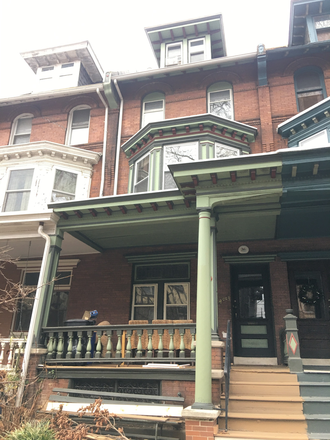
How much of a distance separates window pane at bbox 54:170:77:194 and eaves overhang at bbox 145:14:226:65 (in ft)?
22.8

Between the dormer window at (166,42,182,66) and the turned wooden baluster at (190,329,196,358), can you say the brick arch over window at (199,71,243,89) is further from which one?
the turned wooden baluster at (190,329,196,358)

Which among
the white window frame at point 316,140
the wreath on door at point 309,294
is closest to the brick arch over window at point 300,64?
the white window frame at point 316,140

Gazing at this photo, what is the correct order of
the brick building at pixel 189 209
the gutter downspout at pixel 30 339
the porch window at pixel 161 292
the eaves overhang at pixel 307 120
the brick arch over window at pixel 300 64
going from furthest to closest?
the brick arch over window at pixel 300 64
the porch window at pixel 161 292
the eaves overhang at pixel 307 120
the gutter downspout at pixel 30 339
the brick building at pixel 189 209

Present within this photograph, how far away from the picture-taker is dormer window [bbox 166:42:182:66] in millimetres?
14291

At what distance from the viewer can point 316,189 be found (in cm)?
699

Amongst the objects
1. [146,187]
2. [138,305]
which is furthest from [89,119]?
[138,305]

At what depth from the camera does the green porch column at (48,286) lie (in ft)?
26.9

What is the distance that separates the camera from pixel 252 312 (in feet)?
32.8

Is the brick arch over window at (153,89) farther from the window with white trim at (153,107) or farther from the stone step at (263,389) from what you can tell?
the stone step at (263,389)

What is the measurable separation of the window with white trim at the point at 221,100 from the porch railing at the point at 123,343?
8.05 m

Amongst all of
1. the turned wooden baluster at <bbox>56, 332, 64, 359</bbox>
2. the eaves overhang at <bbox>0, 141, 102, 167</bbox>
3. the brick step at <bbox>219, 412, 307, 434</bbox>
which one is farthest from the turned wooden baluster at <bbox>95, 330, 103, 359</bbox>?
the eaves overhang at <bbox>0, 141, 102, 167</bbox>

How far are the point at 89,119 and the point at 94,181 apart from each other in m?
2.92

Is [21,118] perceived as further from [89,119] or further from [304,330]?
[304,330]

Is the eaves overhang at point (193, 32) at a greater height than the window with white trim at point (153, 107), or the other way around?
the eaves overhang at point (193, 32)
